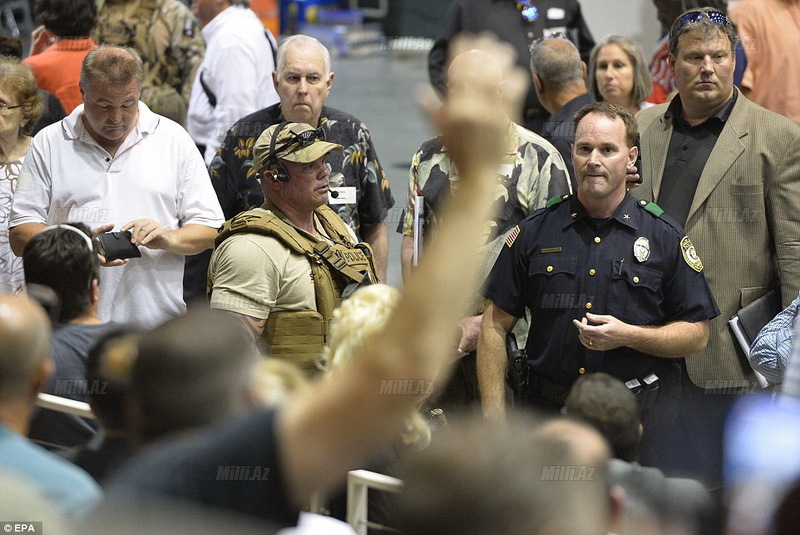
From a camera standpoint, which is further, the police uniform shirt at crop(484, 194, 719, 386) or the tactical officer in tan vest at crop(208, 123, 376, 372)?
the police uniform shirt at crop(484, 194, 719, 386)

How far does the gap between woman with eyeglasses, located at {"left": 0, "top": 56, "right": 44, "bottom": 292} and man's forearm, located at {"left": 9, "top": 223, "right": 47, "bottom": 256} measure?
0.90ft

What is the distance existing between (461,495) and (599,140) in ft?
8.36

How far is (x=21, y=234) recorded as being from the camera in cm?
421

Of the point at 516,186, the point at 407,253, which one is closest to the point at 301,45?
the point at 407,253

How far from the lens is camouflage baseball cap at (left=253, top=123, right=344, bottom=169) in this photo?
3.88 m

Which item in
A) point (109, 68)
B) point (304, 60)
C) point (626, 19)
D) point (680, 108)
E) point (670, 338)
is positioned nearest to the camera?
point (670, 338)

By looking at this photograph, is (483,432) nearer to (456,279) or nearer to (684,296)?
(456,279)

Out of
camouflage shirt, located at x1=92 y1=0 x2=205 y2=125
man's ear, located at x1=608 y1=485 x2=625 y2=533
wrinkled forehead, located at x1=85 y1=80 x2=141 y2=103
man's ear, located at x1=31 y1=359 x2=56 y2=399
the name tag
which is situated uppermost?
camouflage shirt, located at x1=92 y1=0 x2=205 y2=125

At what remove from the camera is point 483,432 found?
5.31ft

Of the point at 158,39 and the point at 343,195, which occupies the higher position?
the point at 158,39

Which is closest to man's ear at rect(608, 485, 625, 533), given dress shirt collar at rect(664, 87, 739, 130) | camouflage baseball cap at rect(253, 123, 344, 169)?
camouflage baseball cap at rect(253, 123, 344, 169)

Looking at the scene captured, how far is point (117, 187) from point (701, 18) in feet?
8.32

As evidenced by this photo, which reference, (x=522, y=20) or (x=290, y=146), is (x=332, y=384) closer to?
(x=290, y=146)

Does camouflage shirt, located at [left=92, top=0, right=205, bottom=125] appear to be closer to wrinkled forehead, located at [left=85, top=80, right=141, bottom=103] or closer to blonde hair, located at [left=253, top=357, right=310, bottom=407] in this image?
wrinkled forehead, located at [left=85, top=80, right=141, bottom=103]
